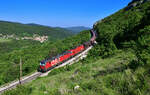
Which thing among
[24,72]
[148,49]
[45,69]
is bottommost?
[24,72]

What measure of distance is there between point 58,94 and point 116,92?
3219mm

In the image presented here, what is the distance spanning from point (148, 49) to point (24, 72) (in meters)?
37.1

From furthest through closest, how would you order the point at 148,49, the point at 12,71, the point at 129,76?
the point at 12,71 < the point at 148,49 < the point at 129,76

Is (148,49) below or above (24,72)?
above

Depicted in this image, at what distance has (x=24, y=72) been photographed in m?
37.7

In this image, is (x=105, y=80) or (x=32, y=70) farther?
(x=32, y=70)

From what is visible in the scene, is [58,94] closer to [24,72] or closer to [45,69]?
[45,69]

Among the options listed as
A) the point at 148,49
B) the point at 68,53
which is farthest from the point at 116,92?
the point at 68,53

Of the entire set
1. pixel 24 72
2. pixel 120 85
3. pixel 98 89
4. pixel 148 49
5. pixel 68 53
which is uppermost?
pixel 148 49

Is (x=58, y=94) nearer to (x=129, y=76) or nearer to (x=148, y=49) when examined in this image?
(x=129, y=76)

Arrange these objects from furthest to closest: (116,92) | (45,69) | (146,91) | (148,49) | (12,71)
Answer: (12,71), (45,69), (148,49), (116,92), (146,91)

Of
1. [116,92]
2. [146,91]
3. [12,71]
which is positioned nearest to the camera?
[146,91]

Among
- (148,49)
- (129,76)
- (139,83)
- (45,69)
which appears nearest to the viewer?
(139,83)

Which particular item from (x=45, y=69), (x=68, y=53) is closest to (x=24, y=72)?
(x=45, y=69)
